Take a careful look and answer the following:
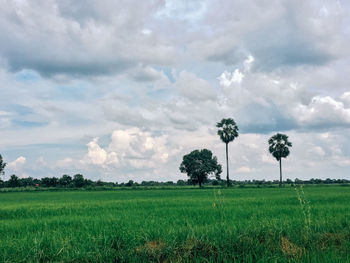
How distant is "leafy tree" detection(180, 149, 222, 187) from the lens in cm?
11661

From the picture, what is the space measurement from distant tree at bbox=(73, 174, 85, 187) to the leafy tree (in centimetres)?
3992

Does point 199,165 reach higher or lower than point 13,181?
higher

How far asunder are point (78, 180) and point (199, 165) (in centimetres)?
4795

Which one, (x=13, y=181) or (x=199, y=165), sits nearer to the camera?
(x=199, y=165)

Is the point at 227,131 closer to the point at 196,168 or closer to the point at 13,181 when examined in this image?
the point at 196,168

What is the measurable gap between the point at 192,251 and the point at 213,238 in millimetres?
703

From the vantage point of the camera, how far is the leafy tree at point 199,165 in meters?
117

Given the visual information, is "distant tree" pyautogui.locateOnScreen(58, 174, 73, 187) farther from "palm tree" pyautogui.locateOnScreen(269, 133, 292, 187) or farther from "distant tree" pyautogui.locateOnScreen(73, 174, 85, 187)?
"palm tree" pyautogui.locateOnScreen(269, 133, 292, 187)

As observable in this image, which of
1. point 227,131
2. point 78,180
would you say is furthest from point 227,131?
point 78,180

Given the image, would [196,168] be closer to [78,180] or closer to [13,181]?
[78,180]

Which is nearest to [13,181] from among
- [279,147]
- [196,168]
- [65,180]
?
[65,180]

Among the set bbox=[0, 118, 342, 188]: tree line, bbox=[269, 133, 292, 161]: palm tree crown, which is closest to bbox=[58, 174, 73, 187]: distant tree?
bbox=[0, 118, 342, 188]: tree line

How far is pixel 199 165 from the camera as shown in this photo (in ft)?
385

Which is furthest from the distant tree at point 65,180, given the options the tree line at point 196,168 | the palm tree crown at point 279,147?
the palm tree crown at point 279,147
